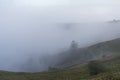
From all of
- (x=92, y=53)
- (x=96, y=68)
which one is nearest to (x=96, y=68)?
(x=96, y=68)

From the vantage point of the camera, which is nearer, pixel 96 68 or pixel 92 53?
pixel 96 68

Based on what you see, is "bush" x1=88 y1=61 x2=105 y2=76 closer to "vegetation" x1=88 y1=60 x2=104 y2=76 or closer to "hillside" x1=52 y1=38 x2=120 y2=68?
"vegetation" x1=88 y1=60 x2=104 y2=76

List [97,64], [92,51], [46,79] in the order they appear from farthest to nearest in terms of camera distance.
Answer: [92,51] → [46,79] → [97,64]

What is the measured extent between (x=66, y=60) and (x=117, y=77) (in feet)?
529

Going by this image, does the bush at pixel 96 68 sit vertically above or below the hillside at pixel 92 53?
below

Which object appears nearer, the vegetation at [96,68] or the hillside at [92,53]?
the vegetation at [96,68]

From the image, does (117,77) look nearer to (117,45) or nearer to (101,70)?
(101,70)

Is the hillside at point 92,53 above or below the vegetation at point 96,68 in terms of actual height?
above

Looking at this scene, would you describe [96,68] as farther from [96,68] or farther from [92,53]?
[92,53]

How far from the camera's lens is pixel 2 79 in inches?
2884

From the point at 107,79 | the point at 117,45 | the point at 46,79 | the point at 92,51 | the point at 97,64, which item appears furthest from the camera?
the point at 92,51

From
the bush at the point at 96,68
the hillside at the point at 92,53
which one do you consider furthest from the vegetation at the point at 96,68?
the hillside at the point at 92,53

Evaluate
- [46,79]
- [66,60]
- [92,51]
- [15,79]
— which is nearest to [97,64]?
[46,79]

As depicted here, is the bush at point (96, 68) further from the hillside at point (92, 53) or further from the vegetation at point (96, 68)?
the hillside at point (92, 53)
